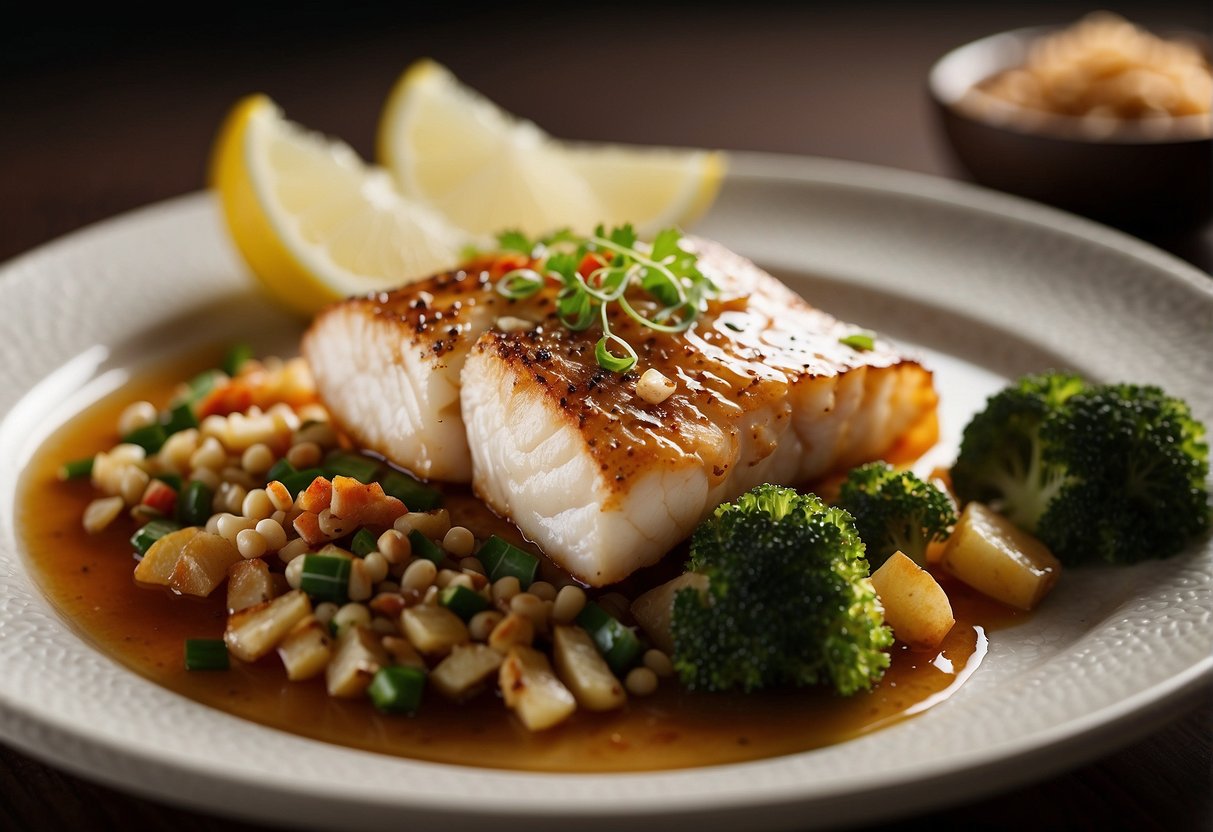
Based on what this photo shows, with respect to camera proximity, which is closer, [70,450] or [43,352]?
[70,450]

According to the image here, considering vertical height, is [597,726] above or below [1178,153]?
below

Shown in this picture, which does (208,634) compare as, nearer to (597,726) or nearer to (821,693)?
(597,726)

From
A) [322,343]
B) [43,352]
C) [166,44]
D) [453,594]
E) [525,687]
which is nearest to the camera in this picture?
[525,687]

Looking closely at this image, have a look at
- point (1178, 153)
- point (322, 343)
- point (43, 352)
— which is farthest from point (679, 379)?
point (1178, 153)

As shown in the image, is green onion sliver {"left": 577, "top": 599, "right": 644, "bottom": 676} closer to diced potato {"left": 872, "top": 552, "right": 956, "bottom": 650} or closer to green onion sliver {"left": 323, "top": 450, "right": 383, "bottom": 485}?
diced potato {"left": 872, "top": 552, "right": 956, "bottom": 650}

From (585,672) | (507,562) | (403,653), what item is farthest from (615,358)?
(403,653)

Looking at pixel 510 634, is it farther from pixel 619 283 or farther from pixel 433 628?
pixel 619 283

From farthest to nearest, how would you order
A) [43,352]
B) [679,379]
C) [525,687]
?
[43,352], [679,379], [525,687]
